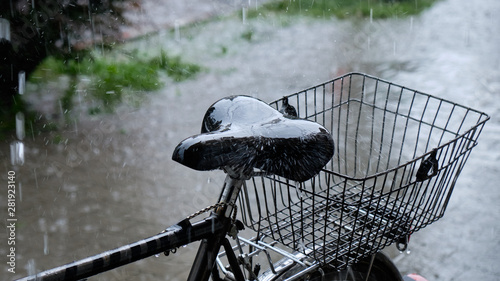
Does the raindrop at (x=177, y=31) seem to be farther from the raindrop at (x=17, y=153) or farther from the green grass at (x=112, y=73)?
the raindrop at (x=17, y=153)

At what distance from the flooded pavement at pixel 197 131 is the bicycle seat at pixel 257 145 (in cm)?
196

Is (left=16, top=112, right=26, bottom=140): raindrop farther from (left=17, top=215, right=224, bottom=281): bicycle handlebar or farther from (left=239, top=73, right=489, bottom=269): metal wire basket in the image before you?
(left=17, top=215, right=224, bottom=281): bicycle handlebar

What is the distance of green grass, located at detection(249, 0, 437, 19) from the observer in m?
9.59

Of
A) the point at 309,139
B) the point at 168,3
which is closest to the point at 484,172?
the point at 309,139

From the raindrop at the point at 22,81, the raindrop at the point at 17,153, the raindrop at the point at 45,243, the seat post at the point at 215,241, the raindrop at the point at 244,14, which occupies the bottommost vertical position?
the raindrop at the point at 45,243

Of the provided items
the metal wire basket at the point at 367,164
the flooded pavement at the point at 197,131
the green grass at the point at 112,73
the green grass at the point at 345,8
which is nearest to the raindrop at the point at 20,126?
the flooded pavement at the point at 197,131

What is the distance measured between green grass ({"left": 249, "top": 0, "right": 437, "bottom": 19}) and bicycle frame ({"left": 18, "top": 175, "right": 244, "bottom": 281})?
7.54 meters

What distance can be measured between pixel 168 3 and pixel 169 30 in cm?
121

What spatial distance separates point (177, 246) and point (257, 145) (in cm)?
38

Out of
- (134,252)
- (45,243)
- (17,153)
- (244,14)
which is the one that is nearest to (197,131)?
(17,153)

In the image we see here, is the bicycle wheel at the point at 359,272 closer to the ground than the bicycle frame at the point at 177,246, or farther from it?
closer to the ground

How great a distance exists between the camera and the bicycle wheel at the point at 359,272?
233cm

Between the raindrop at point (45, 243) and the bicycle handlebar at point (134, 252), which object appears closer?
the bicycle handlebar at point (134, 252)

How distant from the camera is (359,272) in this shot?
8.30 ft
